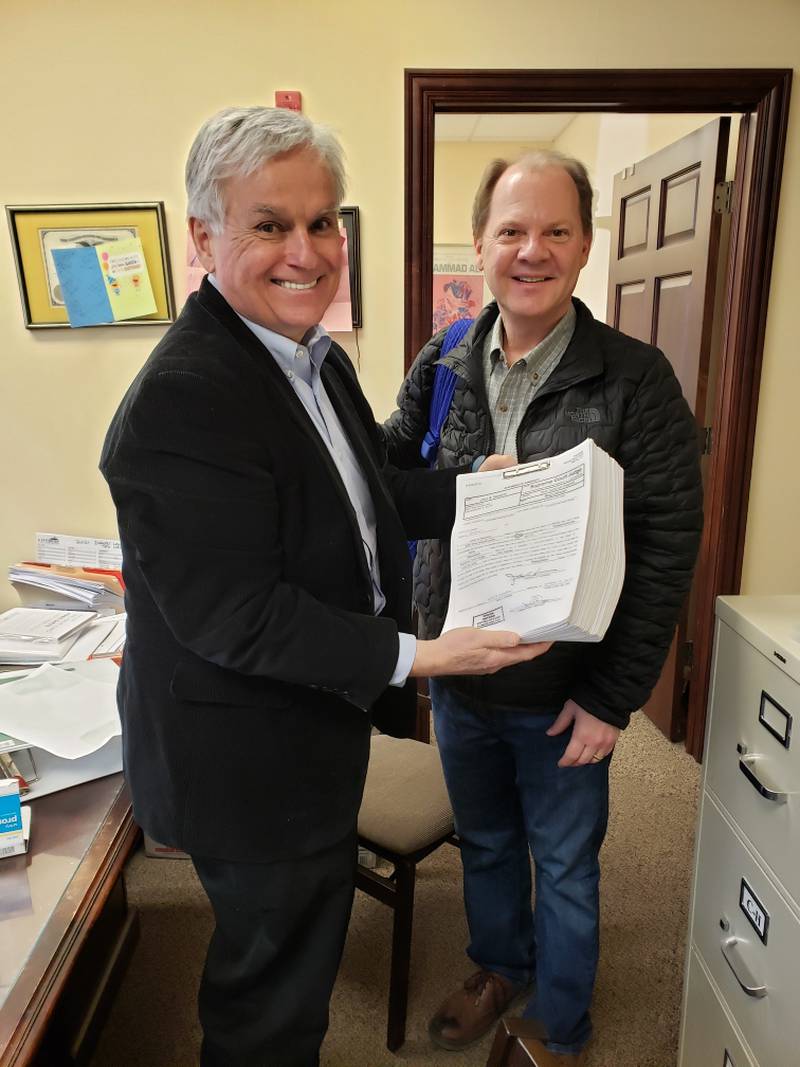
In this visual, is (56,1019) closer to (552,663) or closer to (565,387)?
(552,663)

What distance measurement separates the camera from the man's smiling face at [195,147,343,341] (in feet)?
2.80

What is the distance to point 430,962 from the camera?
172 centimetres

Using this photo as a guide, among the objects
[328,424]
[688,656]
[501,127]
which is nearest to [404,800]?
[328,424]

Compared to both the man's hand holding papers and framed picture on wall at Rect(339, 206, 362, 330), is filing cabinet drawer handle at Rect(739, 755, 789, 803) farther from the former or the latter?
framed picture on wall at Rect(339, 206, 362, 330)

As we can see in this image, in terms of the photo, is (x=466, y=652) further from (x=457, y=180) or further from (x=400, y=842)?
(x=457, y=180)

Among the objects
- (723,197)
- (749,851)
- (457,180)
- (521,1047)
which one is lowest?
(749,851)

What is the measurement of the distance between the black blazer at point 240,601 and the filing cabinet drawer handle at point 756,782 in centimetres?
52

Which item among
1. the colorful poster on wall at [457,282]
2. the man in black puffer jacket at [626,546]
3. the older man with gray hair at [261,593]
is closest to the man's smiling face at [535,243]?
the man in black puffer jacket at [626,546]

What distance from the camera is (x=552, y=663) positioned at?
1.23m

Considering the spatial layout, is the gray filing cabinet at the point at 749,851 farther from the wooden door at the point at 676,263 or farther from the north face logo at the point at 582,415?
the wooden door at the point at 676,263

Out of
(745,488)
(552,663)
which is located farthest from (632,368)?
(745,488)

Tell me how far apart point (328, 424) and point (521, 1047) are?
0.72m

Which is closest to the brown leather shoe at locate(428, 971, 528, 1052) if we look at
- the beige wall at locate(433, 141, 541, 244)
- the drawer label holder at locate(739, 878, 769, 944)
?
the drawer label holder at locate(739, 878, 769, 944)

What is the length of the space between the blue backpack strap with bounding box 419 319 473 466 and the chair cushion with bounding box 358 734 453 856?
0.60 meters
